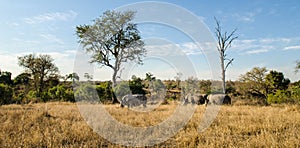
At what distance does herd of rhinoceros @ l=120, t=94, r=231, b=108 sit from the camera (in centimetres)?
1410

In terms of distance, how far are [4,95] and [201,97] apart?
16659 millimetres

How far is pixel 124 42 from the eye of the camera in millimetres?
20578

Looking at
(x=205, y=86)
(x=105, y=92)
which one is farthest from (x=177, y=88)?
(x=105, y=92)

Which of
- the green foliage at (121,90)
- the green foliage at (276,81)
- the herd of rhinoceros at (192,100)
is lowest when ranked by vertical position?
the herd of rhinoceros at (192,100)

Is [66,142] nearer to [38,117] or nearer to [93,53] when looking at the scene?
[38,117]

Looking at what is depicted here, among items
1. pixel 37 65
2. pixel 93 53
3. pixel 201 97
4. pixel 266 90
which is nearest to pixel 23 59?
pixel 37 65

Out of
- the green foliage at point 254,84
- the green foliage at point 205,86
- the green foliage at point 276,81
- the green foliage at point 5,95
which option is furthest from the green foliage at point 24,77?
the green foliage at point 276,81

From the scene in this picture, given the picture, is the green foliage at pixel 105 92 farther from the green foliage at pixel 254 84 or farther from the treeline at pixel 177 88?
the green foliage at pixel 254 84

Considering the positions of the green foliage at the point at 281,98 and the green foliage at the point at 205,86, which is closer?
the green foliage at the point at 281,98

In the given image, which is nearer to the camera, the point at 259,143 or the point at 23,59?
the point at 259,143

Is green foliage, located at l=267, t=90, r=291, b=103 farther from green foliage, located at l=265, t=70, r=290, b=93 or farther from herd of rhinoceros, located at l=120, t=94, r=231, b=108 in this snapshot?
green foliage, located at l=265, t=70, r=290, b=93

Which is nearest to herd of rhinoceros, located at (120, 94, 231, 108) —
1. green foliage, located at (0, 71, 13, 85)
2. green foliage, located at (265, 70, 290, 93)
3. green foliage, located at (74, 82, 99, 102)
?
green foliage, located at (74, 82, 99, 102)

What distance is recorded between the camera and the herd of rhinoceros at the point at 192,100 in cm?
1410

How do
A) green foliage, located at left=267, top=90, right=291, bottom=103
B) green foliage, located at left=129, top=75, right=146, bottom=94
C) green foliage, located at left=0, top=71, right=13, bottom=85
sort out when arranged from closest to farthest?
green foliage, located at left=267, top=90, right=291, bottom=103 < green foliage, located at left=129, top=75, right=146, bottom=94 < green foliage, located at left=0, top=71, right=13, bottom=85
